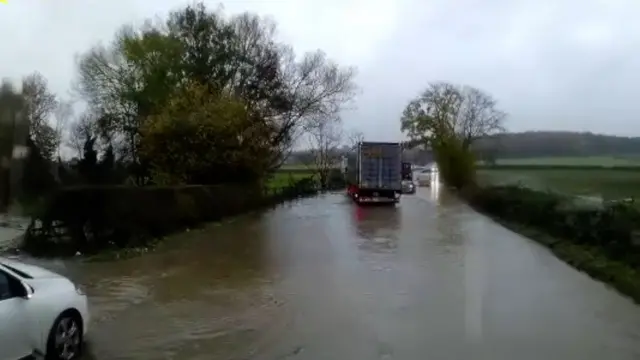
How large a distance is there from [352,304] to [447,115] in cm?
6453

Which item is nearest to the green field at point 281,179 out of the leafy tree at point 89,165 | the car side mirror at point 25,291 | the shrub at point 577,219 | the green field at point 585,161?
the leafy tree at point 89,165

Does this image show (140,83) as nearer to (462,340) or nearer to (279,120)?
(279,120)

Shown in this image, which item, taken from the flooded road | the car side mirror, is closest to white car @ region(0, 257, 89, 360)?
the car side mirror

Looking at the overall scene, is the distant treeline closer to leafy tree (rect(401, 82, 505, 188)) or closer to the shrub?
the shrub

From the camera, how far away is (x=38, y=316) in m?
6.81

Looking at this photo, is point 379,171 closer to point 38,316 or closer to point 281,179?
point 281,179

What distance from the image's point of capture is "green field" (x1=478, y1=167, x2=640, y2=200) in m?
17.6

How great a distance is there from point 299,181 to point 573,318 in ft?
161

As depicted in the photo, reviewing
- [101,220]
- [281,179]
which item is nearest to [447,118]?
[281,179]

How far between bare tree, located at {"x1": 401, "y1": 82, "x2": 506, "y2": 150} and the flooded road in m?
52.3

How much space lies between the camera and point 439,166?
6512 cm

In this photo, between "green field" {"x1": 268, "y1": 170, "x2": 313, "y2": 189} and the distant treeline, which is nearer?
the distant treeline

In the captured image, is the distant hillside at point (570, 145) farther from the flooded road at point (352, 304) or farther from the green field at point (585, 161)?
the flooded road at point (352, 304)

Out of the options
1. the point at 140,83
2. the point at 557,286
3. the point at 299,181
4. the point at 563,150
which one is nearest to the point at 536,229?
the point at 563,150
